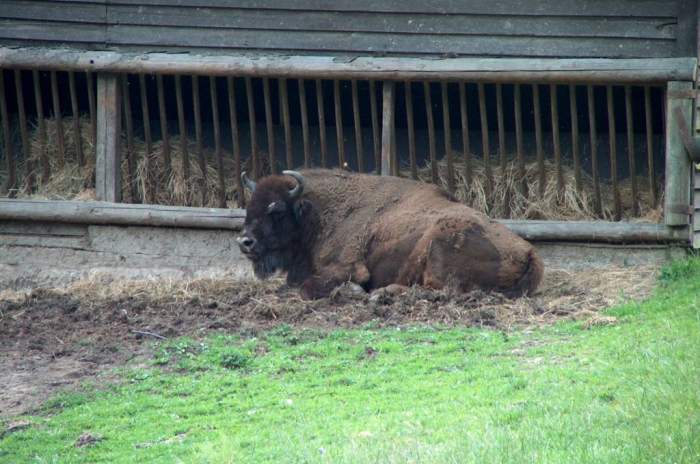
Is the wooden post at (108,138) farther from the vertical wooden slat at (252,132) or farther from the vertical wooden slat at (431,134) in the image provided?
the vertical wooden slat at (431,134)

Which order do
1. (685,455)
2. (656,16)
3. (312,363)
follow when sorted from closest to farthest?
(685,455) → (312,363) → (656,16)

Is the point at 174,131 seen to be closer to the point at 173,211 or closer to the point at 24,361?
the point at 173,211

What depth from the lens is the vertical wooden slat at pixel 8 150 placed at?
13.0m

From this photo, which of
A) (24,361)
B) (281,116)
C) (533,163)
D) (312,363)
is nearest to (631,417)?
(312,363)

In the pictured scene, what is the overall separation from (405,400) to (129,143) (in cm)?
685

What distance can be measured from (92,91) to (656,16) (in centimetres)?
642

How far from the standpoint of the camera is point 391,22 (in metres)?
12.7

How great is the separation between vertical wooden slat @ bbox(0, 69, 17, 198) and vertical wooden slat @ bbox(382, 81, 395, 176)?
438 centimetres

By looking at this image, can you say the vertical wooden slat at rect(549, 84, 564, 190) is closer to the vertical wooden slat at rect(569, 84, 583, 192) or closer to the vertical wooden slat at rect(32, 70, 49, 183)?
the vertical wooden slat at rect(569, 84, 583, 192)

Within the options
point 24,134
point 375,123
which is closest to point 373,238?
point 375,123

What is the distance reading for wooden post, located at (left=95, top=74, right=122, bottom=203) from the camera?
12789mm

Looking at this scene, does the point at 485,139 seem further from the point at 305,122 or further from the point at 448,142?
the point at 305,122

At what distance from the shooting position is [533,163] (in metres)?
13.0

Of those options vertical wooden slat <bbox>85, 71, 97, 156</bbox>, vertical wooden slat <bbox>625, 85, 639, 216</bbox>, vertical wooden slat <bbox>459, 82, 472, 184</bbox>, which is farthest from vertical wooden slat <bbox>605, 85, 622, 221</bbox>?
vertical wooden slat <bbox>85, 71, 97, 156</bbox>
